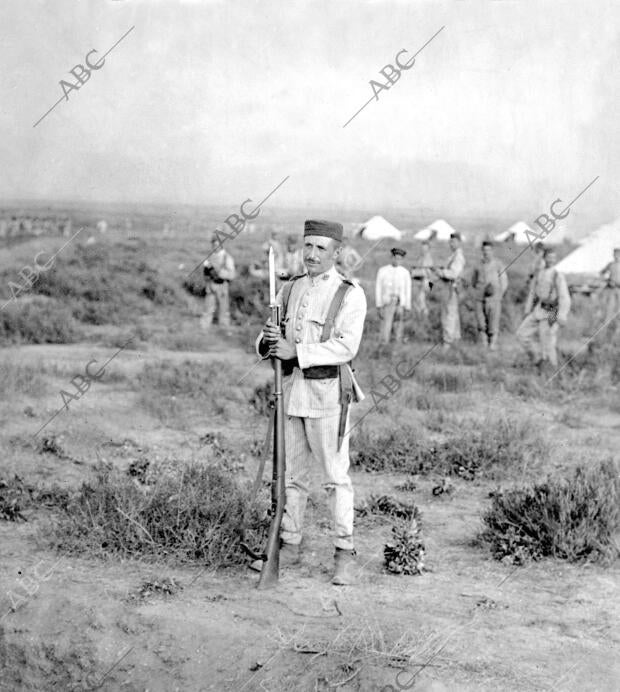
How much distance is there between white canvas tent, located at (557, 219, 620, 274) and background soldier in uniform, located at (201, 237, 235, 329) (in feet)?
51.3

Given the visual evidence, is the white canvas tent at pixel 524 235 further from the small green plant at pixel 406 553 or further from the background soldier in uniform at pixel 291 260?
the small green plant at pixel 406 553

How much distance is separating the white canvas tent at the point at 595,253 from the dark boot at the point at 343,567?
2472cm

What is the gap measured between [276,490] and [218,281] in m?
11.2

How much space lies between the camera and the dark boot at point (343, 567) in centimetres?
534

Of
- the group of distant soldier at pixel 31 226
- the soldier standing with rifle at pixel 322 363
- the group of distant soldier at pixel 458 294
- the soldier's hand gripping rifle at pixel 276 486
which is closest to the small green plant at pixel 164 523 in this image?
the soldier's hand gripping rifle at pixel 276 486

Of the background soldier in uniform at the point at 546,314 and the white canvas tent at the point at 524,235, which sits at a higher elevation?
the white canvas tent at the point at 524,235

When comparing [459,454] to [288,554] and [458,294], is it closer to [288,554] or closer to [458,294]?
[288,554]

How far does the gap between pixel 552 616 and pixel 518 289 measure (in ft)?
64.2

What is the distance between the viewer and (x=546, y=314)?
1188 cm

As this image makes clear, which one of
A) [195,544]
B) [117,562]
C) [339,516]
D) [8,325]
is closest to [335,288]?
[339,516]

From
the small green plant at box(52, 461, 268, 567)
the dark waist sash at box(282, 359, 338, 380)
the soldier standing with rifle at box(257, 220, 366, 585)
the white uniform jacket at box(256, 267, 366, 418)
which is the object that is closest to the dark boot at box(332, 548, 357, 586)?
the soldier standing with rifle at box(257, 220, 366, 585)

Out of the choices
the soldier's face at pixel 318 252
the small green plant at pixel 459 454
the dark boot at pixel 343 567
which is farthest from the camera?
the small green plant at pixel 459 454

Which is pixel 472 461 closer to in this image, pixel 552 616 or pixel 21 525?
pixel 552 616

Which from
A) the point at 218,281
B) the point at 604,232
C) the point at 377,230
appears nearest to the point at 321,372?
the point at 218,281
